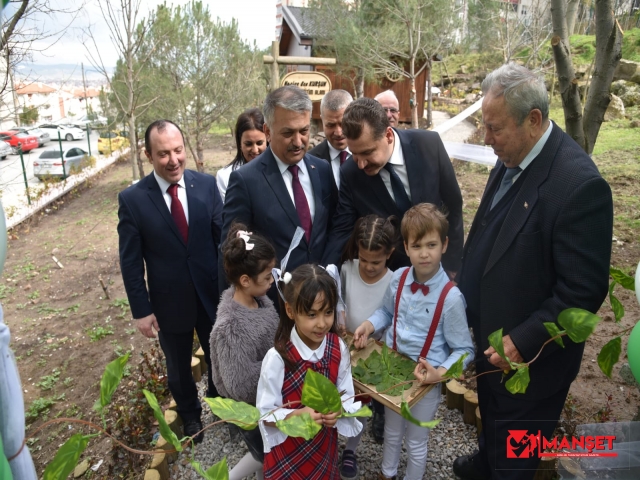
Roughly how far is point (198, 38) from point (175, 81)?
133cm

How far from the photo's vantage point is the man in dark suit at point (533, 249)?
186cm

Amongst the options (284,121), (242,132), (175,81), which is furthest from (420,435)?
(175,81)

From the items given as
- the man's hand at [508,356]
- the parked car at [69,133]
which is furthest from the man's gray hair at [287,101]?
the parked car at [69,133]

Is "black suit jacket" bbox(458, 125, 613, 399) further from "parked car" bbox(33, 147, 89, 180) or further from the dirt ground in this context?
"parked car" bbox(33, 147, 89, 180)

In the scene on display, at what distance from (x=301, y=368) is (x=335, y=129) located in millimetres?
2198

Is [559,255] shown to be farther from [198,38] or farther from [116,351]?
[198,38]

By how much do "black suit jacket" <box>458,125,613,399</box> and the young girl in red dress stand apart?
72cm

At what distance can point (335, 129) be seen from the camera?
3795 mm

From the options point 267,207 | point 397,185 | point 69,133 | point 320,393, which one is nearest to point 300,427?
point 320,393

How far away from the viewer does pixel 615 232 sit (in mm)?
5977

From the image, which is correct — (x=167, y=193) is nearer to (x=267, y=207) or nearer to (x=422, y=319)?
(x=267, y=207)

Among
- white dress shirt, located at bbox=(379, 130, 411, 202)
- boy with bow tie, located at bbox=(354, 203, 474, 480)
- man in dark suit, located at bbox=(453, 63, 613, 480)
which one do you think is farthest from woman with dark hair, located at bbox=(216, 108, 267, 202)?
man in dark suit, located at bbox=(453, 63, 613, 480)

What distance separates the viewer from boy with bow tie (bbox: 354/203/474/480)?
7.73 ft

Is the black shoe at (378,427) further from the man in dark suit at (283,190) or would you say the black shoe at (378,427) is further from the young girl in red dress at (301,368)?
the man in dark suit at (283,190)
